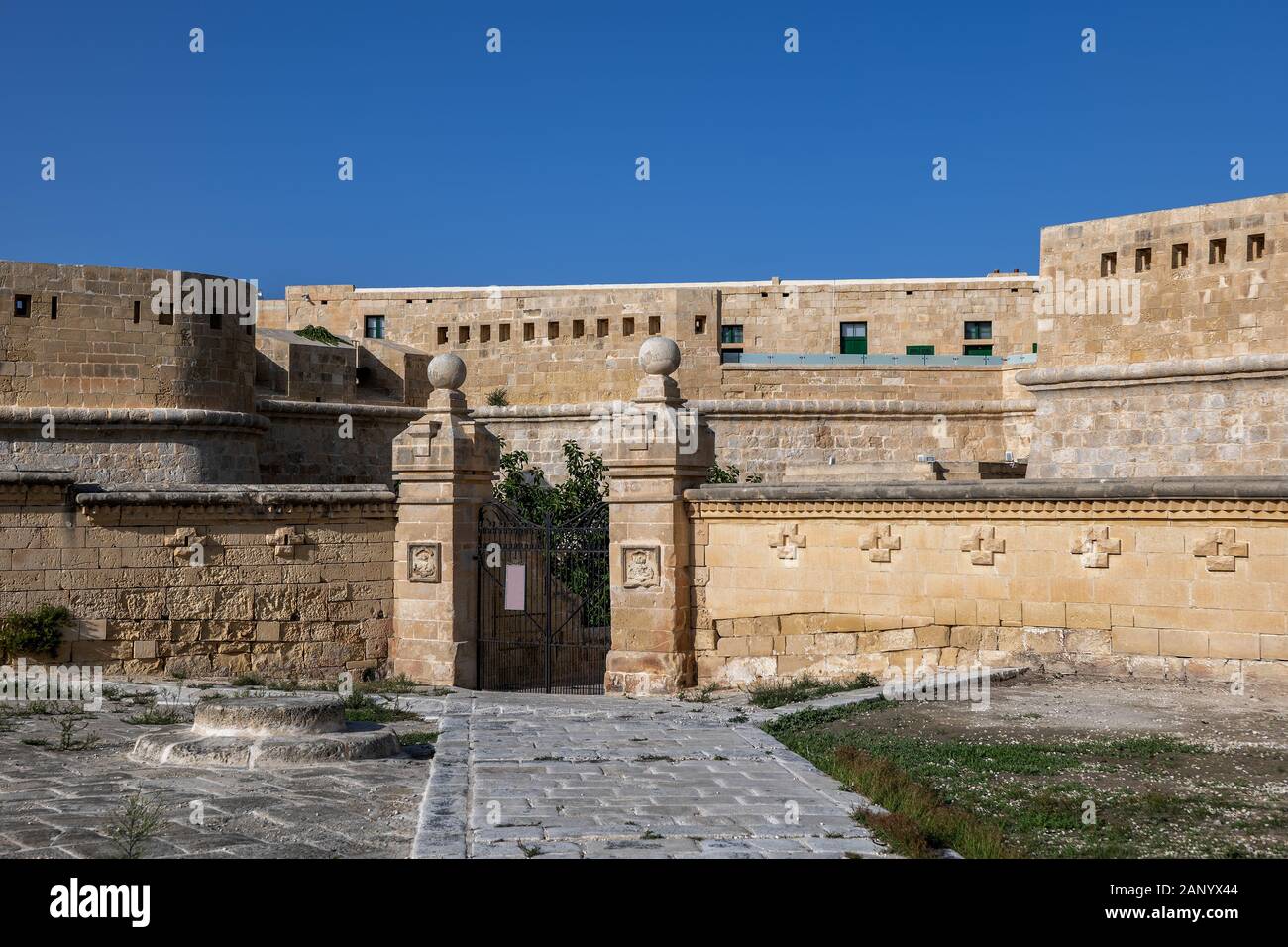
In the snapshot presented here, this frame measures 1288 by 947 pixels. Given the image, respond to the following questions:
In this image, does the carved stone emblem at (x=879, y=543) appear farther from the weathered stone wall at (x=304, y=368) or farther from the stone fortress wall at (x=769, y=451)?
the weathered stone wall at (x=304, y=368)

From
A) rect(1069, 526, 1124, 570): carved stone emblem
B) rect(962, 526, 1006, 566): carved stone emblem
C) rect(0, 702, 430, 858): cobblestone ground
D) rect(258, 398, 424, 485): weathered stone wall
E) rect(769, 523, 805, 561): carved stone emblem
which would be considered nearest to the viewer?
rect(0, 702, 430, 858): cobblestone ground

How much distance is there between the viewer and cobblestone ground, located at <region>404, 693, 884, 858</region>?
572 centimetres

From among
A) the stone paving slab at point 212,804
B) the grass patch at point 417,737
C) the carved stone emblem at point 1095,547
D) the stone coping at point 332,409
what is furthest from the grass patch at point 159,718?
the stone coping at point 332,409

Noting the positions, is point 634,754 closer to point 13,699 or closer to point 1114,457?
point 13,699

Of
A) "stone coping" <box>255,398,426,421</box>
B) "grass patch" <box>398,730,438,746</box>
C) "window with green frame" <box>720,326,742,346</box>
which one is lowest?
"grass patch" <box>398,730,438,746</box>

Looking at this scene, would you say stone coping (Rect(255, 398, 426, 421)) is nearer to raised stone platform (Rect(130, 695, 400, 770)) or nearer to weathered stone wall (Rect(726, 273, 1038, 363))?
weathered stone wall (Rect(726, 273, 1038, 363))

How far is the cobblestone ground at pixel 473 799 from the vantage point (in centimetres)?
569

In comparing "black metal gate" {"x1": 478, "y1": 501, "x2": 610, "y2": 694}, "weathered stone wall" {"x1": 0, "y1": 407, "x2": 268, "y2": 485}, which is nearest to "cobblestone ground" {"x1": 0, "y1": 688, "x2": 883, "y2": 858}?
"black metal gate" {"x1": 478, "y1": 501, "x2": 610, "y2": 694}

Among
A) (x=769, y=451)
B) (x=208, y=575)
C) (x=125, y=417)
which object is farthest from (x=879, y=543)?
(x=769, y=451)

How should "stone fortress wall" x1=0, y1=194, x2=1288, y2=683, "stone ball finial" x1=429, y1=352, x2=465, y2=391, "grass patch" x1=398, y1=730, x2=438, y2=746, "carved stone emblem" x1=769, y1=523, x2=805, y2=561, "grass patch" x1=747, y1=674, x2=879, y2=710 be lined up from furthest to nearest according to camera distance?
"stone ball finial" x1=429, y1=352, x2=465, y2=391
"carved stone emblem" x1=769, y1=523, x2=805, y2=561
"grass patch" x1=747, y1=674, x2=879, y2=710
"stone fortress wall" x1=0, y1=194, x2=1288, y2=683
"grass patch" x1=398, y1=730, x2=438, y2=746

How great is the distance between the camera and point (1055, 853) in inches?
220

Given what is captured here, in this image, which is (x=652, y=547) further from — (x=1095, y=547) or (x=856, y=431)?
(x=856, y=431)
